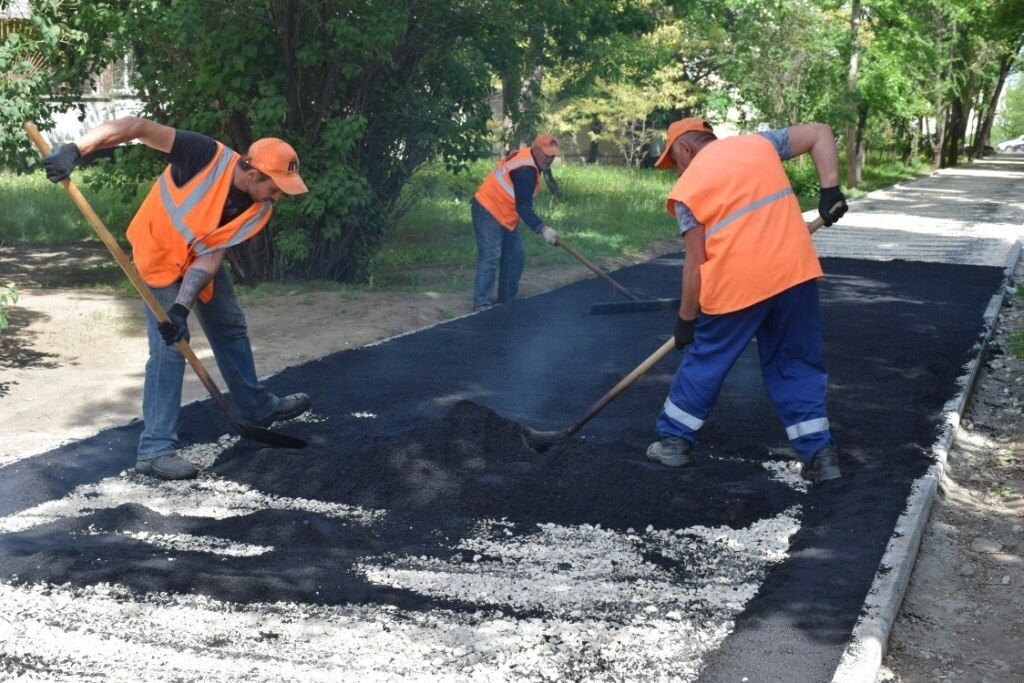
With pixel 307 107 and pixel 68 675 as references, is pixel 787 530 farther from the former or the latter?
pixel 307 107

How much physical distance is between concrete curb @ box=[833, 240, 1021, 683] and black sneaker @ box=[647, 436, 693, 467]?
1.00 meters

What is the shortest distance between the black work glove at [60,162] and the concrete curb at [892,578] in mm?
3460

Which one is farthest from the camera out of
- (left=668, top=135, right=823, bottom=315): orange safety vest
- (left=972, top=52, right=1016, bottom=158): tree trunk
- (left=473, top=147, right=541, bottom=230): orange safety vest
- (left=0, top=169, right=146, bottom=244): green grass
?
(left=972, top=52, right=1016, bottom=158): tree trunk

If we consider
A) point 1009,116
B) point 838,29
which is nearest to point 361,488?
point 838,29

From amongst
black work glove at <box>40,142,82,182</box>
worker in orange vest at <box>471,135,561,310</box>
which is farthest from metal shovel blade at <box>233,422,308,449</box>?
worker in orange vest at <box>471,135,561,310</box>

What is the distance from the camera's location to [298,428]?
6133mm

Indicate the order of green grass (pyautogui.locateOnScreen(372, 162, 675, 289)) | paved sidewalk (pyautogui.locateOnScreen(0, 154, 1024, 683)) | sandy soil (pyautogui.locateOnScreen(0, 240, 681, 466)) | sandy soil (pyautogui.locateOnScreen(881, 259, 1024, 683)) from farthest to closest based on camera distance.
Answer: green grass (pyautogui.locateOnScreen(372, 162, 675, 289))
sandy soil (pyautogui.locateOnScreen(0, 240, 681, 466))
sandy soil (pyautogui.locateOnScreen(881, 259, 1024, 683))
paved sidewalk (pyautogui.locateOnScreen(0, 154, 1024, 683))

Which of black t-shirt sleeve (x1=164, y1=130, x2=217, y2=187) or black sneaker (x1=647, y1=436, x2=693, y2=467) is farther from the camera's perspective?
black sneaker (x1=647, y1=436, x2=693, y2=467)

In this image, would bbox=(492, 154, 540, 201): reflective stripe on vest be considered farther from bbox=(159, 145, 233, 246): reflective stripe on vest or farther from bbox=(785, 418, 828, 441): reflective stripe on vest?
bbox=(785, 418, 828, 441): reflective stripe on vest

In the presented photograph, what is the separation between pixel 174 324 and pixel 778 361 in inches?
107

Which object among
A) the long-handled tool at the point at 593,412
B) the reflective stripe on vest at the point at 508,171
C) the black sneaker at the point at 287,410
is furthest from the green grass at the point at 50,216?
the long-handled tool at the point at 593,412

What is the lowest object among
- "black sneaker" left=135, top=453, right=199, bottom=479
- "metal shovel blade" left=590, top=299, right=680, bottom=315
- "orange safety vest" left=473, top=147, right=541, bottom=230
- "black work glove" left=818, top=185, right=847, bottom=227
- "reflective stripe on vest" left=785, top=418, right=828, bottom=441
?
"metal shovel blade" left=590, top=299, right=680, bottom=315

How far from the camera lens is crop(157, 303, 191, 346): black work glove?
16.7 feet

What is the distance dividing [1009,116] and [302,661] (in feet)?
386
